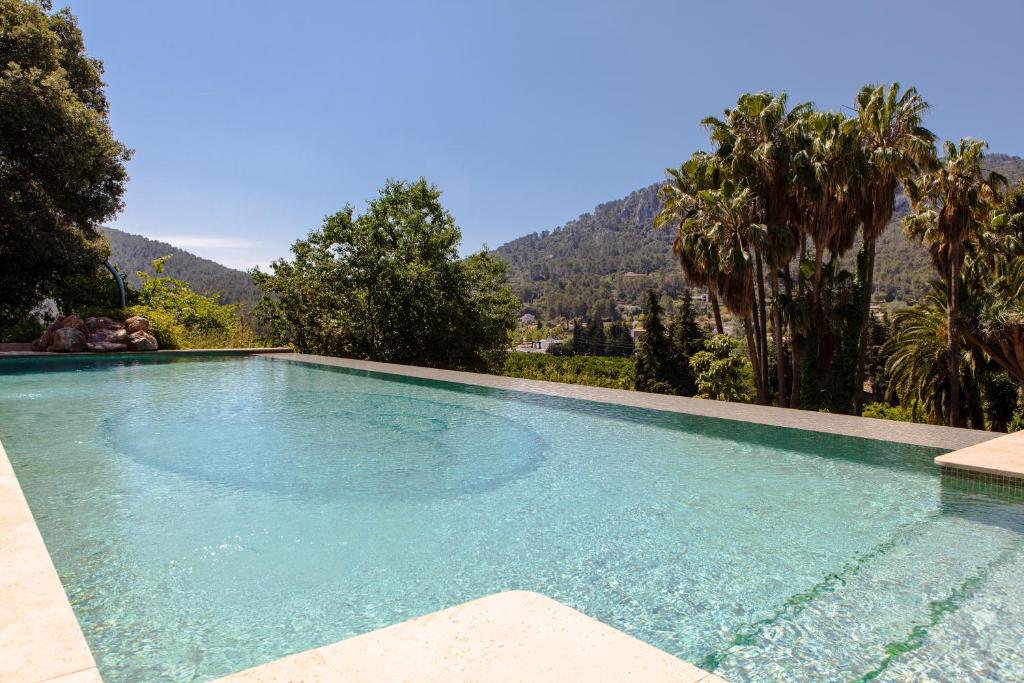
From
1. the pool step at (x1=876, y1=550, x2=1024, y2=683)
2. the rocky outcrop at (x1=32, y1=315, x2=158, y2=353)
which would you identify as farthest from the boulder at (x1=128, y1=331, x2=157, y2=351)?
the pool step at (x1=876, y1=550, x2=1024, y2=683)

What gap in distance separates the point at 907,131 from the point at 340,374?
1603 cm

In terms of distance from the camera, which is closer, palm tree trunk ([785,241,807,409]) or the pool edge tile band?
the pool edge tile band

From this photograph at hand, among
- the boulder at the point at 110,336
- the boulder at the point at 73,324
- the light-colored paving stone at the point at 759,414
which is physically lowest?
the light-colored paving stone at the point at 759,414

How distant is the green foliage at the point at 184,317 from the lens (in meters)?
15.6

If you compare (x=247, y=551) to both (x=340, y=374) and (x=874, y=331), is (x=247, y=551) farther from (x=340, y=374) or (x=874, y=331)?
(x=874, y=331)

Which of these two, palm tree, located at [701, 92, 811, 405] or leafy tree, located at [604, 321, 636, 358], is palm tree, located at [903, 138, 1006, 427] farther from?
leafy tree, located at [604, 321, 636, 358]

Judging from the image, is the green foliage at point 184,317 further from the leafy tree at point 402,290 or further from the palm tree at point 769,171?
the palm tree at point 769,171

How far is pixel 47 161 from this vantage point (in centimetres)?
1394

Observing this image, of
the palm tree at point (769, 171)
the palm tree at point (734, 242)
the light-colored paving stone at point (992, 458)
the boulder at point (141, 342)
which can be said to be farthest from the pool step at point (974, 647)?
the boulder at point (141, 342)

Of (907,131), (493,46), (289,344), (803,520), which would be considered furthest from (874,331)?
(803,520)

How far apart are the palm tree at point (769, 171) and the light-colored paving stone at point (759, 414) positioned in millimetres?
10687

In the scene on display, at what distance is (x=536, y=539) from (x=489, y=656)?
1.73 m

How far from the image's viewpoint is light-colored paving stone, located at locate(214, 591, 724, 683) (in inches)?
62.2

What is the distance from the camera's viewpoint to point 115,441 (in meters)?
5.68
